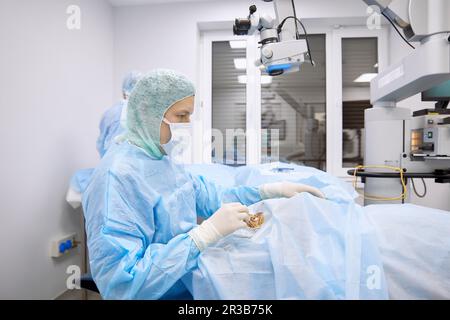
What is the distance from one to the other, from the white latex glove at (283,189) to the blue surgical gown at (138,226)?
11.7 inches

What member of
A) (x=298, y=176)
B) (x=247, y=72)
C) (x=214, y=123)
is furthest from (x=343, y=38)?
(x=298, y=176)

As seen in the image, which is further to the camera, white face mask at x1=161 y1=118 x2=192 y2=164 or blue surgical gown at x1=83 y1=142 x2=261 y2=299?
white face mask at x1=161 y1=118 x2=192 y2=164

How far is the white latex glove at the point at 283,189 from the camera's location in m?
0.95

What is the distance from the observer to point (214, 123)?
2.04 metres

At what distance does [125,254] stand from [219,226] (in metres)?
0.22

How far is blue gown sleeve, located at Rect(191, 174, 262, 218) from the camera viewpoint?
104 centimetres

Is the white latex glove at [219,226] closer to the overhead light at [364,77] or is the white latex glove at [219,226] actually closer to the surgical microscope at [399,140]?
the surgical microscope at [399,140]

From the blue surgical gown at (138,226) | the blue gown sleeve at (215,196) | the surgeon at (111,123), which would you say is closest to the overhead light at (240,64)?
the surgeon at (111,123)

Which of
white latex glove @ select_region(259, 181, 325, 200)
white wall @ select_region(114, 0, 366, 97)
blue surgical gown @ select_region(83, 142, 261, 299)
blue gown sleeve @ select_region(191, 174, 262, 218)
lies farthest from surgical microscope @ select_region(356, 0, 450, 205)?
white wall @ select_region(114, 0, 366, 97)

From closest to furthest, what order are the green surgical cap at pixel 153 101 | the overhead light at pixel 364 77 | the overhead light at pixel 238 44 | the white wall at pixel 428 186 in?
1. the green surgical cap at pixel 153 101
2. the overhead light at pixel 238 44
3. the white wall at pixel 428 186
4. the overhead light at pixel 364 77

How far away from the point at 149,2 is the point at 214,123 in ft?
3.01

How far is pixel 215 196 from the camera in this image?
3.48 ft

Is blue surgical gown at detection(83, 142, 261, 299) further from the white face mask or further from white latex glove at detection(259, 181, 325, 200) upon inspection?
white latex glove at detection(259, 181, 325, 200)
